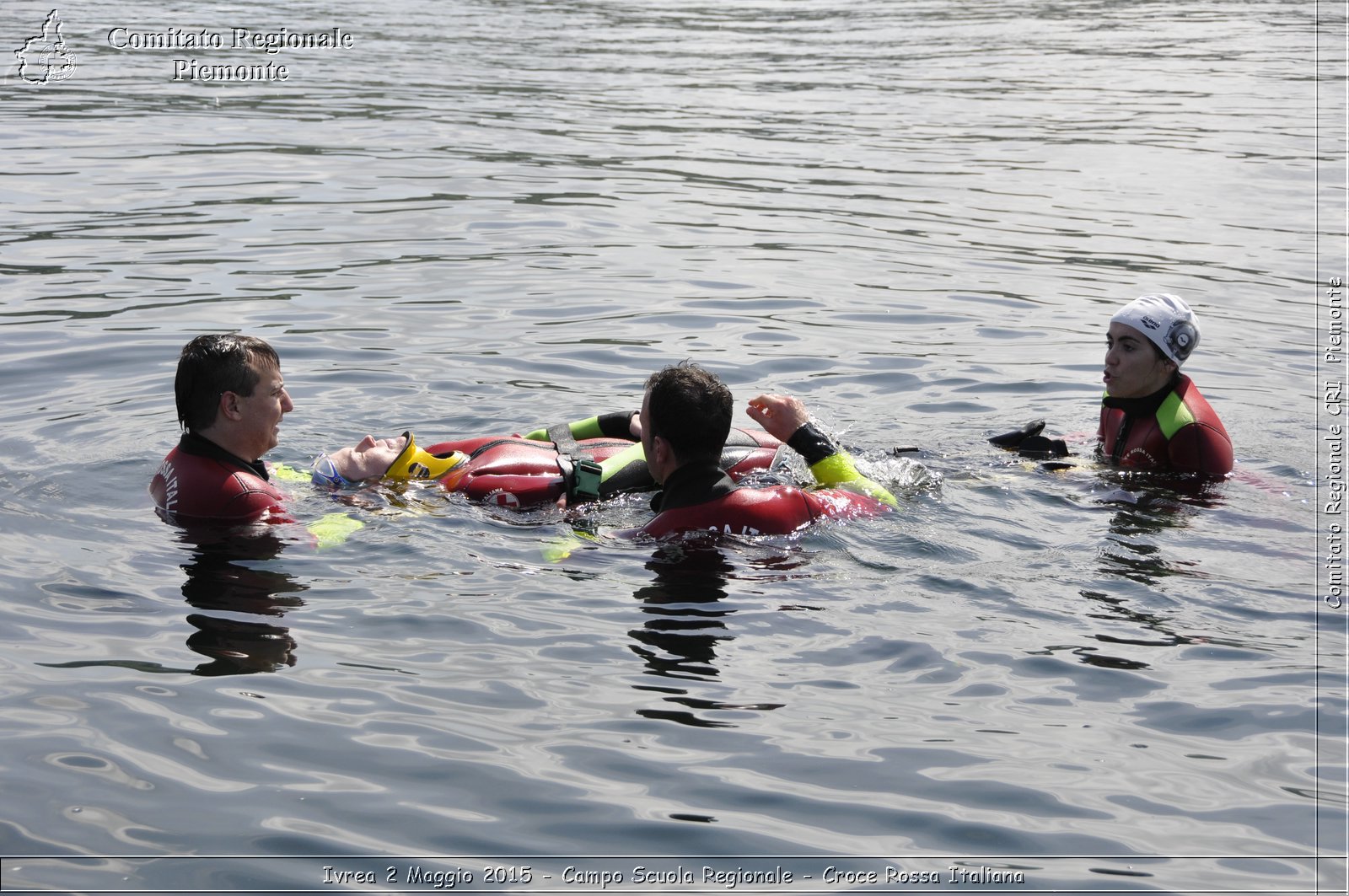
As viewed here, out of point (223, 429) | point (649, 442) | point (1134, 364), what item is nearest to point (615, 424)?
point (649, 442)

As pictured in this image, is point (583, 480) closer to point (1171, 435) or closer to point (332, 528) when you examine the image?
point (332, 528)

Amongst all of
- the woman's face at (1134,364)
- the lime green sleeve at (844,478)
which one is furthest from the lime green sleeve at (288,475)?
the woman's face at (1134,364)

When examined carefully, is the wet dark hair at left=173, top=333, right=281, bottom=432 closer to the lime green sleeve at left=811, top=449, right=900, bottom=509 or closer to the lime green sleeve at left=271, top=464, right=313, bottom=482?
the lime green sleeve at left=271, top=464, right=313, bottom=482

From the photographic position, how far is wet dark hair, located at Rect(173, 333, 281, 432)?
7008 mm

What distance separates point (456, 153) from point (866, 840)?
49.6ft

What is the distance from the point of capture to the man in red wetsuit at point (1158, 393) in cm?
811

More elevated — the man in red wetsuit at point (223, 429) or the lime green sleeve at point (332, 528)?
the man in red wetsuit at point (223, 429)

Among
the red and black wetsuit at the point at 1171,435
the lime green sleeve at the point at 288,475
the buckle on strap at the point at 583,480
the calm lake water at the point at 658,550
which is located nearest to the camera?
the calm lake water at the point at 658,550

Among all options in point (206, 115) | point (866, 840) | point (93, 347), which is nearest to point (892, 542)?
point (866, 840)

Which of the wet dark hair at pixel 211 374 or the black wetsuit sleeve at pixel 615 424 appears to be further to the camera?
the black wetsuit sleeve at pixel 615 424

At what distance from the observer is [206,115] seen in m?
20.6

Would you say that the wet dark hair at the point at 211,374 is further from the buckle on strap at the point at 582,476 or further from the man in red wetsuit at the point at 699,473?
the man in red wetsuit at the point at 699,473

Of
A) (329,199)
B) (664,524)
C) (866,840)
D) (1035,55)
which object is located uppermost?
(1035,55)

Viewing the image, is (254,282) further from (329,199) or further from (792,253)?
(792,253)
